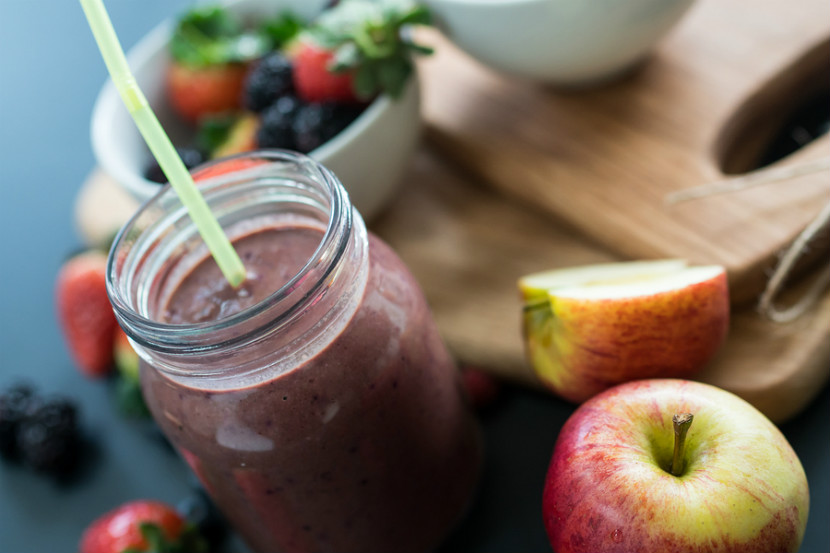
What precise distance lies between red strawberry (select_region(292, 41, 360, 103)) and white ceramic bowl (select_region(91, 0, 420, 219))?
0.13 feet

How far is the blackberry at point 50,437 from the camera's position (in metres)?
1.05

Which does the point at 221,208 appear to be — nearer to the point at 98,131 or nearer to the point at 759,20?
the point at 98,131

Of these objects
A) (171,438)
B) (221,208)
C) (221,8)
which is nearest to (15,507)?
(171,438)

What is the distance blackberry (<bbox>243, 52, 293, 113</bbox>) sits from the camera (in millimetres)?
1120

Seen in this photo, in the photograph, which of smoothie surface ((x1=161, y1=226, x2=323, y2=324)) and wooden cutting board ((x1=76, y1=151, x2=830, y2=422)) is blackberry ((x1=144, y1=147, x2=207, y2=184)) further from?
smoothie surface ((x1=161, y1=226, x2=323, y2=324))

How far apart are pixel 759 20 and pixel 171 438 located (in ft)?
3.08

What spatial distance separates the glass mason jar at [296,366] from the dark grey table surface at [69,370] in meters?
0.08

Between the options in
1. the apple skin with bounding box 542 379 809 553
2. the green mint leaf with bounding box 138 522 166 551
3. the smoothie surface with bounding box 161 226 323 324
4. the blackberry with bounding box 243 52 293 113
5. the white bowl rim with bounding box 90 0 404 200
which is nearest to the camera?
the apple skin with bounding box 542 379 809 553

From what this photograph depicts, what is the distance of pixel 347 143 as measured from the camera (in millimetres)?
1011

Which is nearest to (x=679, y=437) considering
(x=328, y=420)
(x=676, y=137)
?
(x=328, y=420)

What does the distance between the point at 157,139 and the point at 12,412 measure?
0.60 metres

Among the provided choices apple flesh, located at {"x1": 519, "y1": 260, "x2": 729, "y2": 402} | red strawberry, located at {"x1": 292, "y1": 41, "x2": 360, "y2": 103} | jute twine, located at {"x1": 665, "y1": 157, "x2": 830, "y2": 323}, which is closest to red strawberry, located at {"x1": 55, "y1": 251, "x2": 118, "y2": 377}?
red strawberry, located at {"x1": 292, "y1": 41, "x2": 360, "y2": 103}

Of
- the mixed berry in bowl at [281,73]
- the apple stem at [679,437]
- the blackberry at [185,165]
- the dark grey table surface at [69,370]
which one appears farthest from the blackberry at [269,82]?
the apple stem at [679,437]

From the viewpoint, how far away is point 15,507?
1.06 meters
